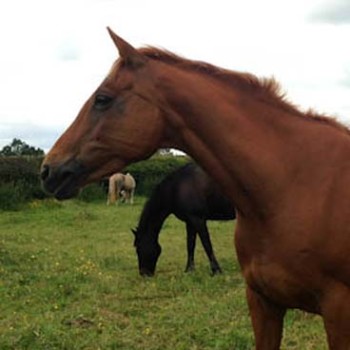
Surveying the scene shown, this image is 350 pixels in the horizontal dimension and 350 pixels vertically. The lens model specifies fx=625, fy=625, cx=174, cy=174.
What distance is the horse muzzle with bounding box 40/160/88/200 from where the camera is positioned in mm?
2938

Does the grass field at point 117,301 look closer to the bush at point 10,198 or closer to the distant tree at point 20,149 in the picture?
the bush at point 10,198

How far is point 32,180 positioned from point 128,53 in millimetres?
18791

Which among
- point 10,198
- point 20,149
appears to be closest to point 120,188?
point 10,198

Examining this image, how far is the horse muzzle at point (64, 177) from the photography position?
116 inches

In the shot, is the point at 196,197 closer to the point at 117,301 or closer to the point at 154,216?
the point at 154,216

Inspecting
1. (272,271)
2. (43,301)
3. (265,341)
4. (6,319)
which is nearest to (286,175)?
(272,271)

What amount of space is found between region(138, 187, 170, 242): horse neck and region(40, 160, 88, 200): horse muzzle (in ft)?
19.9

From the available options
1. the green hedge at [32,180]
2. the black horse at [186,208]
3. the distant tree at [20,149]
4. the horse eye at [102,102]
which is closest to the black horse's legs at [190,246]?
the black horse at [186,208]

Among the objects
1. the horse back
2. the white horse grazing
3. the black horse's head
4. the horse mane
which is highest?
the horse mane

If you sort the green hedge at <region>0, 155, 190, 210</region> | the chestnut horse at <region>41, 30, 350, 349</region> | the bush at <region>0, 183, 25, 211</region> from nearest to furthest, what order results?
the chestnut horse at <region>41, 30, 350, 349</region>, the bush at <region>0, 183, 25, 211</region>, the green hedge at <region>0, 155, 190, 210</region>

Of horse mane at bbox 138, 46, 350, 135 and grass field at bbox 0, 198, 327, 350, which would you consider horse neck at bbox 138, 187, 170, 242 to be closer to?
grass field at bbox 0, 198, 327, 350

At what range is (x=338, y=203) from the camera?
284cm

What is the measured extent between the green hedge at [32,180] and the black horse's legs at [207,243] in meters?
8.29

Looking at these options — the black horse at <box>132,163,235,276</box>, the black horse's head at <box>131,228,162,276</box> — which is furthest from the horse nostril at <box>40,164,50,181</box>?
the black horse at <box>132,163,235,276</box>
